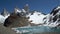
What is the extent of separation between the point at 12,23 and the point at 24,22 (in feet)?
49.9

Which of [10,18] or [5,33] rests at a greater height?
[10,18]

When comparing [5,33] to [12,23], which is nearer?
[5,33]

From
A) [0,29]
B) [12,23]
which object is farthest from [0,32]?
[12,23]

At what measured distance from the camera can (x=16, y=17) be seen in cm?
19450

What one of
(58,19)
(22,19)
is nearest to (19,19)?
(22,19)

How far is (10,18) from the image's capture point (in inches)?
7613

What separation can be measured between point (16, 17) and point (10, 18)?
6.38m

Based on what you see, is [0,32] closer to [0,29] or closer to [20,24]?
[0,29]

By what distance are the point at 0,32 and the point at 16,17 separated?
559 ft

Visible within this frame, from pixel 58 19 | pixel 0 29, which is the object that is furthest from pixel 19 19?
pixel 0 29

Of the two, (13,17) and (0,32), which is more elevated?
(13,17)

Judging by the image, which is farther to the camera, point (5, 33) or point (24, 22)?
point (24, 22)

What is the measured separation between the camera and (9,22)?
19250 centimetres

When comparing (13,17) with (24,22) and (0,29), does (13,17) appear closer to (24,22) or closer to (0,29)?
(24,22)
